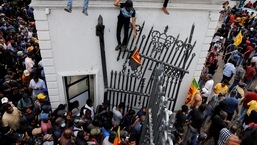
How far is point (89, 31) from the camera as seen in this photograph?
8.52 m

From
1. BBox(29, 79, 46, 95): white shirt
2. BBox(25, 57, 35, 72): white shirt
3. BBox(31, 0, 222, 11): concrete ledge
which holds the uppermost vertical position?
BBox(31, 0, 222, 11): concrete ledge

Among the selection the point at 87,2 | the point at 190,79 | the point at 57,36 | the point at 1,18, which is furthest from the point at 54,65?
the point at 1,18

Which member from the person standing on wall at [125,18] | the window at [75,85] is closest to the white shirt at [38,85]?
the window at [75,85]

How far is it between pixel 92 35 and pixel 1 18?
365 inches

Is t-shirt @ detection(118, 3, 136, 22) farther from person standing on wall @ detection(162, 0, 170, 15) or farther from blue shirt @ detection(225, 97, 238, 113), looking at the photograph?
blue shirt @ detection(225, 97, 238, 113)

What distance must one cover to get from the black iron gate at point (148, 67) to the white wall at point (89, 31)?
0.23 m

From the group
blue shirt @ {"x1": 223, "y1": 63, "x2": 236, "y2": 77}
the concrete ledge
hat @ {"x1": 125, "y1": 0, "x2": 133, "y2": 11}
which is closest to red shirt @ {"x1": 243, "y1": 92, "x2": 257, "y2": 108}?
blue shirt @ {"x1": 223, "y1": 63, "x2": 236, "y2": 77}

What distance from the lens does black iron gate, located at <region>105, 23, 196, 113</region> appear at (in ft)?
29.2

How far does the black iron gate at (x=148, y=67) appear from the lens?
350 inches

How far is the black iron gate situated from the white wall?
0.76 feet

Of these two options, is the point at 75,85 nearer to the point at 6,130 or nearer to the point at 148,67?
the point at 148,67

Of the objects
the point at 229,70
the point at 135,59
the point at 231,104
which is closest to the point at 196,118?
the point at 231,104

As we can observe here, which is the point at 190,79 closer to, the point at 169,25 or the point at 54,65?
the point at 169,25

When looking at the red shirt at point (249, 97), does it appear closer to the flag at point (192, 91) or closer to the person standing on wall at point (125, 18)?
the flag at point (192, 91)
